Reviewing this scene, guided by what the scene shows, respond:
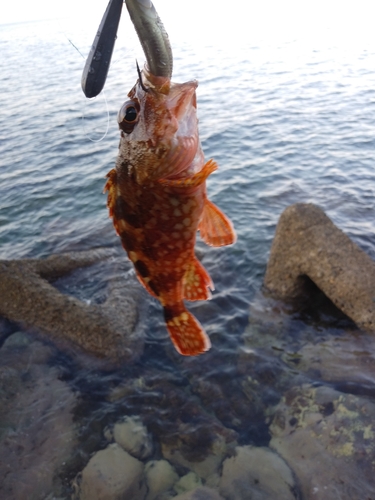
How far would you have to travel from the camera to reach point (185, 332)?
10.2 feet

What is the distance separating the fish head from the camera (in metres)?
2.28

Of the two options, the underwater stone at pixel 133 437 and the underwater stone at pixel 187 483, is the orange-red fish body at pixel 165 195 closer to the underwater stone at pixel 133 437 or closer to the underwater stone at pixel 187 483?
the underwater stone at pixel 187 483

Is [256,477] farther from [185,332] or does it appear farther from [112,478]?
[185,332]

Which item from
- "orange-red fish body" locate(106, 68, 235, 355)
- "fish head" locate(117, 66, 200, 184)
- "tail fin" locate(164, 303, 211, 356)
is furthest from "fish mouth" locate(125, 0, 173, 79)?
"tail fin" locate(164, 303, 211, 356)

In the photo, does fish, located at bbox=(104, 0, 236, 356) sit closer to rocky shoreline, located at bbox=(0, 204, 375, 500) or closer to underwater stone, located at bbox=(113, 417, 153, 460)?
rocky shoreline, located at bbox=(0, 204, 375, 500)

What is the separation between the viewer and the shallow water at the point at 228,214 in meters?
6.20

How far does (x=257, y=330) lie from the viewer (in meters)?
7.32

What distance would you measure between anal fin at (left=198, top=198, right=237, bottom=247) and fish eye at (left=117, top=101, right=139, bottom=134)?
67 centimetres

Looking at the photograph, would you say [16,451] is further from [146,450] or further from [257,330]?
[257,330]

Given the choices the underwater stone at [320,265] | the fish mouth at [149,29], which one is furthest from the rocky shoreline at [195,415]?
the fish mouth at [149,29]

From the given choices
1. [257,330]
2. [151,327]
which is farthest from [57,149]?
[257,330]

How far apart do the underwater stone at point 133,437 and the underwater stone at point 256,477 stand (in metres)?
1.06

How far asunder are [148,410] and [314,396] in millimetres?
2324

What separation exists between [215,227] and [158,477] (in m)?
3.94
